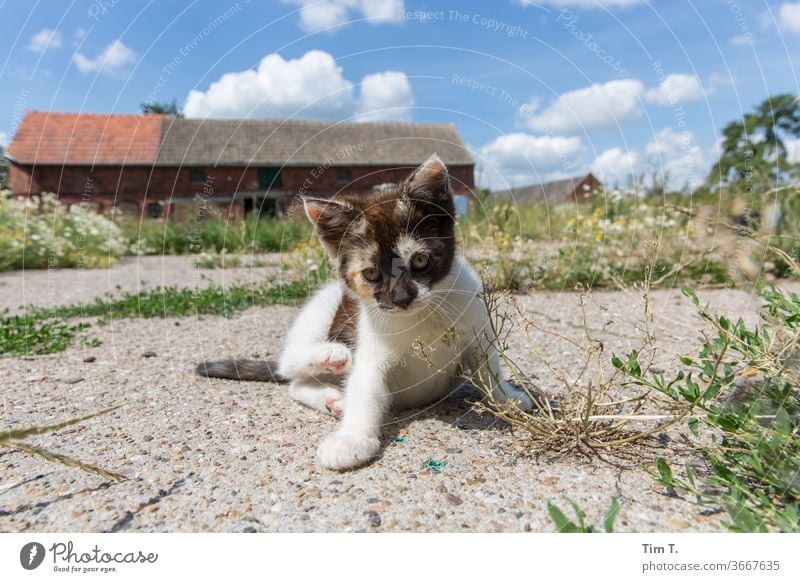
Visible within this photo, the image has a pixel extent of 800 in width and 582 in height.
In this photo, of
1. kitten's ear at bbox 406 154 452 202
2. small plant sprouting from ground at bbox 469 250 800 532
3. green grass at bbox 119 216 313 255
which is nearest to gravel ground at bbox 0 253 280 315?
green grass at bbox 119 216 313 255

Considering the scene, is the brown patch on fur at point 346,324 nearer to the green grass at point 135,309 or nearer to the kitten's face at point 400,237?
the kitten's face at point 400,237

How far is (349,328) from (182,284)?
626 centimetres

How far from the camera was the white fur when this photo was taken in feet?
8.57

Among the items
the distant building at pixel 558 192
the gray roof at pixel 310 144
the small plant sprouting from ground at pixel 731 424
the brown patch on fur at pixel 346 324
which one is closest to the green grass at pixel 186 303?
the gray roof at pixel 310 144

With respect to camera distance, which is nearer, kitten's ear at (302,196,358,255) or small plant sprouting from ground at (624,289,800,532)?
small plant sprouting from ground at (624,289,800,532)

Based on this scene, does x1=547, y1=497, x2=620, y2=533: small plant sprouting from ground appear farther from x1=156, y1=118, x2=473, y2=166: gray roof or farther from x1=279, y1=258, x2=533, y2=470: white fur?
x1=156, y1=118, x2=473, y2=166: gray roof

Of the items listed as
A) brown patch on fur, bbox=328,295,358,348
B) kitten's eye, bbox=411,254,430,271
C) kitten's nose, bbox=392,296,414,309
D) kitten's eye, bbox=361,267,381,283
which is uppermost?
kitten's eye, bbox=411,254,430,271

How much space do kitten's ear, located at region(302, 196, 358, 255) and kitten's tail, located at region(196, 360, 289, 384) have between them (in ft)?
3.76

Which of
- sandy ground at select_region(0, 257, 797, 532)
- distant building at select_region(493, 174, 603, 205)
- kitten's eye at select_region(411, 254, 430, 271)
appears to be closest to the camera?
sandy ground at select_region(0, 257, 797, 532)

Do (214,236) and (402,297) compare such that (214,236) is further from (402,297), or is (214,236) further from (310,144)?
(402,297)

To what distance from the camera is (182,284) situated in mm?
8672

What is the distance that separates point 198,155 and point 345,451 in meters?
16.1
